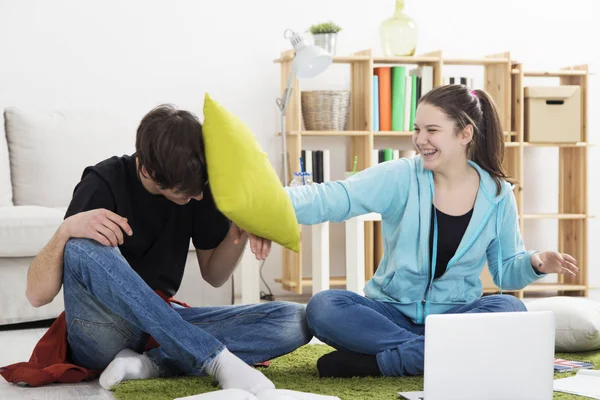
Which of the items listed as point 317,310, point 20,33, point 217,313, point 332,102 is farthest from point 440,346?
point 20,33

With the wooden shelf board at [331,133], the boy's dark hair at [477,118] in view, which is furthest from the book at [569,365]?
the wooden shelf board at [331,133]

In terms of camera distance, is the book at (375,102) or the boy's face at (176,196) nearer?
the boy's face at (176,196)

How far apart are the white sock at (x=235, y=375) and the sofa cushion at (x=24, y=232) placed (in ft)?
4.87

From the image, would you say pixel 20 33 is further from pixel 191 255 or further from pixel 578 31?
pixel 578 31

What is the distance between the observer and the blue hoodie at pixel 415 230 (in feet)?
7.23

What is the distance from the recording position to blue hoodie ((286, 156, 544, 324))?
7.23 feet

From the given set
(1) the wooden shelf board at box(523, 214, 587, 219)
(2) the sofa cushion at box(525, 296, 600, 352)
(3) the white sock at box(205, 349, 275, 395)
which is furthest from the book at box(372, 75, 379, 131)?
(3) the white sock at box(205, 349, 275, 395)

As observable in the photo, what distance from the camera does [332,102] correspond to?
4.20 m

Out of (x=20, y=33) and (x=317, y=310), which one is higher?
(x=20, y=33)

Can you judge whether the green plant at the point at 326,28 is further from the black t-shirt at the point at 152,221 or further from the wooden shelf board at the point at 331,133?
the black t-shirt at the point at 152,221

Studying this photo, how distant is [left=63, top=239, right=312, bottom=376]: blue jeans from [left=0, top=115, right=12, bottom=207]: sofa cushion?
1806 millimetres

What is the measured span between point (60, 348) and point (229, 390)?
57 cm

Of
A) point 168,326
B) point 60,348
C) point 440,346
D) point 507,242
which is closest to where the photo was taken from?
point 440,346

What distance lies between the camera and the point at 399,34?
4273mm
